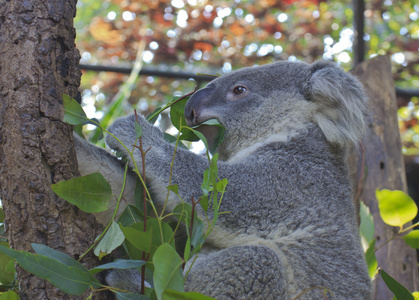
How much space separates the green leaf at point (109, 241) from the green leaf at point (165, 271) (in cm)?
28

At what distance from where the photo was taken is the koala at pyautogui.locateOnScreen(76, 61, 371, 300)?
78.7 inches

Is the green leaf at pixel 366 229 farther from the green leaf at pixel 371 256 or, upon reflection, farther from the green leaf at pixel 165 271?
the green leaf at pixel 165 271

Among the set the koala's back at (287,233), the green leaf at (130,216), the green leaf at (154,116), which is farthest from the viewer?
the green leaf at (154,116)

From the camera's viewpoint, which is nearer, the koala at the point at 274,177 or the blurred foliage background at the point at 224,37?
the koala at the point at 274,177

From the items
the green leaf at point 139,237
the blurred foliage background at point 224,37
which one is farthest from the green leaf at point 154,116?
the blurred foliage background at point 224,37

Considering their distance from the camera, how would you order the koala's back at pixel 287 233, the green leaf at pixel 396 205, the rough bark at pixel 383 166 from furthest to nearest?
the rough bark at pixel 383 166, the green leaf at pixel 396 205, the koala's back at pixel 287 233

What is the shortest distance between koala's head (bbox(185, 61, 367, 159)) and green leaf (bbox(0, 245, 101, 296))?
4.53 feet

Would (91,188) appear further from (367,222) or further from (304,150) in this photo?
(367,222)

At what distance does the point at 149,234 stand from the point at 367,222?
86.5 inches

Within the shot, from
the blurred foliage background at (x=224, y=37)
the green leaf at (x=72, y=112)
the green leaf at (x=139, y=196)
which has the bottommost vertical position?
the blurred foliage background at (x=224, y=37)

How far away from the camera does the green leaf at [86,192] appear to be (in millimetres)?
1517

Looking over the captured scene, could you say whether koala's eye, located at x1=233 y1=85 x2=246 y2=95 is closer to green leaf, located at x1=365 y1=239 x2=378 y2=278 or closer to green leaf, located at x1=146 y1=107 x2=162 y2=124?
green leaf, located at x1=146 y1=107 x2=162 y2=124

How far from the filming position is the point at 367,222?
3.22m

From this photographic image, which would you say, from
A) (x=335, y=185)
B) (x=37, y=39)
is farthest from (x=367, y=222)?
(x=37, y=39)
